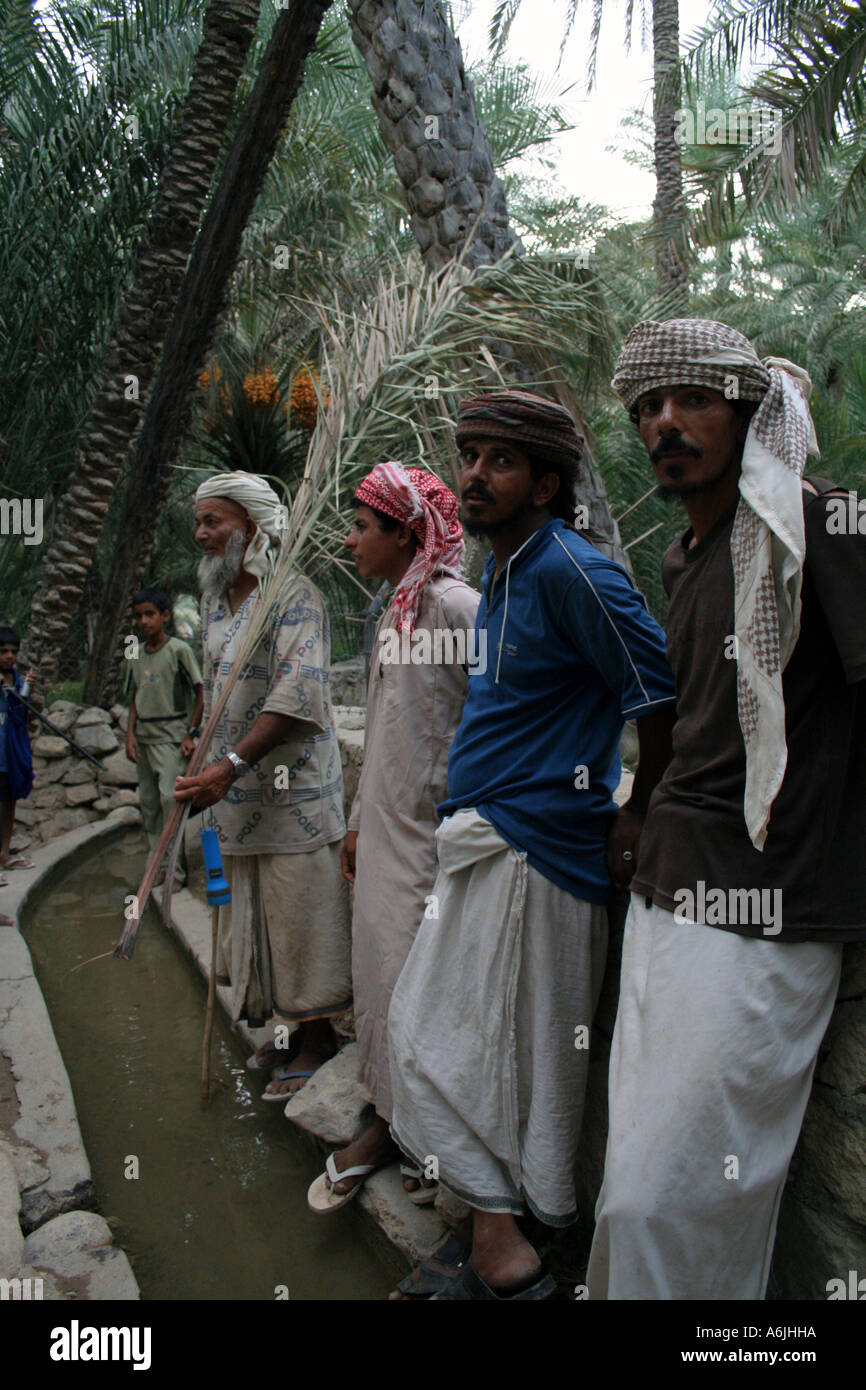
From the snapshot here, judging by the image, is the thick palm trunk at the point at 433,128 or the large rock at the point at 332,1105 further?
the thick palm trunk at the point at 433,128

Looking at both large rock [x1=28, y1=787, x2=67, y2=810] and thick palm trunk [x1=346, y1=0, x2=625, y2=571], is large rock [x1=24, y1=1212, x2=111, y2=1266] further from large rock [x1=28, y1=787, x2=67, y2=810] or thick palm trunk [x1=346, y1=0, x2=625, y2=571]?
large rock [x1=28, y1=787, x2=67, y2=810]

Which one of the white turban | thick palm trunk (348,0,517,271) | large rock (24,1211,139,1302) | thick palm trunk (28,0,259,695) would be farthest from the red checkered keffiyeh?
thick palm trunk (28,0,259,695)

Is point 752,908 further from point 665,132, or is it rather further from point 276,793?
point 665,132

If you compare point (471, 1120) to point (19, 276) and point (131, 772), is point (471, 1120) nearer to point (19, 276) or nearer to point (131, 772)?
point (131, 772)

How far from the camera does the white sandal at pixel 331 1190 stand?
→ 2.71 m

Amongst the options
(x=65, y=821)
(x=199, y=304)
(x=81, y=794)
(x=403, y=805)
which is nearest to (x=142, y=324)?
(x=199, y=304)

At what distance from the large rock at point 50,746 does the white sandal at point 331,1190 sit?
5864 millimetres

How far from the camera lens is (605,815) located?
214cm

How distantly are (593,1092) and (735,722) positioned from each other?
1.13 m

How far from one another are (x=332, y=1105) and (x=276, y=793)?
990 mm

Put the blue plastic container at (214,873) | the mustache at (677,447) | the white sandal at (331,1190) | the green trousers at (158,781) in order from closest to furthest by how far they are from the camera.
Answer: the mustache at (677,447) → the white sandal at (331,1190) → the blue plastic container at (214,873) → the green trousers at (158,781)

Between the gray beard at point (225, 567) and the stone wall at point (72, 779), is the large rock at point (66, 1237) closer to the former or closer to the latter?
the gray beard at point (225, 567)

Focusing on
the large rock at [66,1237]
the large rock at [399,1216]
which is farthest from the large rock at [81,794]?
the large rock at [399,1216]
